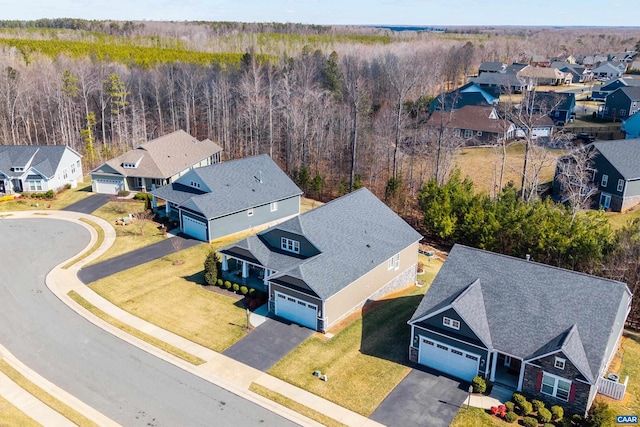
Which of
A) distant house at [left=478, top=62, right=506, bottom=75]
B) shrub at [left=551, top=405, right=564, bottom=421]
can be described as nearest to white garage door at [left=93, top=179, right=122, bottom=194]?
shrub at [left=551, top=405, right=564, bottom=421]

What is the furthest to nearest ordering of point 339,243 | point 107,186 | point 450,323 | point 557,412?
1. point 107,186
2. point 339,243
3. point 450,323
4. point 557,412

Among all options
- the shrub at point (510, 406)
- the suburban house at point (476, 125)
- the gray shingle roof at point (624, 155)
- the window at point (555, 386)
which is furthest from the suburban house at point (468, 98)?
the shrub at point (510, 406)

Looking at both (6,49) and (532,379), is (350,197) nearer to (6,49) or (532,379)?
(532,379)

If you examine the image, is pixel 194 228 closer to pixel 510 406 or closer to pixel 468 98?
pixel 510 406

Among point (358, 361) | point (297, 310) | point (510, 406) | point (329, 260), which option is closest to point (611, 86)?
point (329, 260)

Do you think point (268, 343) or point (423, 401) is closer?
point (423, 401)

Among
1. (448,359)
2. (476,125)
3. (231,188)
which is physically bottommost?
(448,359)

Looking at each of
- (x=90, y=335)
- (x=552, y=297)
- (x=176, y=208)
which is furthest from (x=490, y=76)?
(x=90, y=335)
